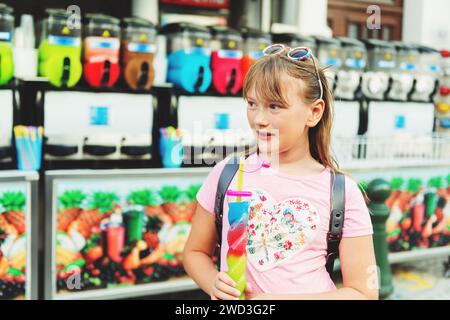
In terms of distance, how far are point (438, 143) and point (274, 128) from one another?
4229 millimetres

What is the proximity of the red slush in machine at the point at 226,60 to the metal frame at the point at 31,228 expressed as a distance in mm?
1468

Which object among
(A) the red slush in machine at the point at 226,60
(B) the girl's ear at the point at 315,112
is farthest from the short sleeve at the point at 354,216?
(A) the red slush in machine at the point at 226,60

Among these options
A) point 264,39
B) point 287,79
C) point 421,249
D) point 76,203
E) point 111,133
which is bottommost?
point 421,249

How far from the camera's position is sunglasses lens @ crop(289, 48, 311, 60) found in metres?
Result: 1.58

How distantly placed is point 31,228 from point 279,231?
254cm

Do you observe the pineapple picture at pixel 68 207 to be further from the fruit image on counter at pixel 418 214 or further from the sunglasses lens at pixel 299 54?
the sunglasses lens at pixel 299 54

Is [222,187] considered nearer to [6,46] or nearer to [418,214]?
[6,46]

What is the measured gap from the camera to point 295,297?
1.50 metres

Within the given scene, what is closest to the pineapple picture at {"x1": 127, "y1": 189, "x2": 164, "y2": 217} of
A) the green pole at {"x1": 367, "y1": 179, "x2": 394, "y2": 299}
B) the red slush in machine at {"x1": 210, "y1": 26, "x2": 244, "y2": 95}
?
the red slush in machine at {"x1": 210, "y1": 26, "x2": 244, "y2": 95}

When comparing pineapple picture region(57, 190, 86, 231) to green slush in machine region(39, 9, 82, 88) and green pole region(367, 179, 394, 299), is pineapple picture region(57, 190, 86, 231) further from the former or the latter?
green pole region(367, 179, 394, 299)

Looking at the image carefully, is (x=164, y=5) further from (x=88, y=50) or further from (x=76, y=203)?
(x=76, y=203)

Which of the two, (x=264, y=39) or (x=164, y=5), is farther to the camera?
(x=164, y=5)

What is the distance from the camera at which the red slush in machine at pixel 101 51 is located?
13.0 feet

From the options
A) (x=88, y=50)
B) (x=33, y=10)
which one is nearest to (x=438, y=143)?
(x=88, y=50)
